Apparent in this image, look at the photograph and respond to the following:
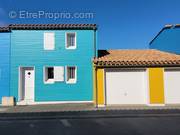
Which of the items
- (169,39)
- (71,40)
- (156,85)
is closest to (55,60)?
(71,40)

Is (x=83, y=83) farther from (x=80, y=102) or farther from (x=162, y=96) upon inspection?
(x=162, y=96)

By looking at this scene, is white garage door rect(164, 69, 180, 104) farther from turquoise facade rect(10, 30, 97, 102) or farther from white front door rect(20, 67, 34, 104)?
white front door rect(20, 67, 34, 104)

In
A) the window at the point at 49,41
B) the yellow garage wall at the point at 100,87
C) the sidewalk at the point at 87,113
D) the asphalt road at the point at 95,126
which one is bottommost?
the asphalt road at the point at 95,126

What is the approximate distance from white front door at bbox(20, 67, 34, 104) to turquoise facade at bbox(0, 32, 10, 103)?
104cm

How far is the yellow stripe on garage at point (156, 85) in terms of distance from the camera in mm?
15039

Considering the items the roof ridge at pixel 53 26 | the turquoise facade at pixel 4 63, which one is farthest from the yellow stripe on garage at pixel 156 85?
the turquoise facade at pixel 4 63

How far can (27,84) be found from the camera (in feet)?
56.5

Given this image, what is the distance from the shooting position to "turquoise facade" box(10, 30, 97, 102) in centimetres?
1698

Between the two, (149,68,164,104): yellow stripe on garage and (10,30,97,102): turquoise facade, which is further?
(10,30,97,102): turquoise facade

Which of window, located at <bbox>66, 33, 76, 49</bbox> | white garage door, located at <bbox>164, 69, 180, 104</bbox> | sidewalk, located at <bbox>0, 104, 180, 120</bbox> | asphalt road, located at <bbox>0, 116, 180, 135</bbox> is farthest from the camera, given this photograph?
window, located at <bbox>66, 33, 76, 49</bbox>

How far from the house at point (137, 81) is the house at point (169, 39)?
4.05 metres

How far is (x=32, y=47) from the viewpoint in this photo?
678 inches

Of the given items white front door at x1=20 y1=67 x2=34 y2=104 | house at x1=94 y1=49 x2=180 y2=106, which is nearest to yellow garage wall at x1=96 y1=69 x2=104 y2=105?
house at x1=94 y1=49 x2=180 y2=106

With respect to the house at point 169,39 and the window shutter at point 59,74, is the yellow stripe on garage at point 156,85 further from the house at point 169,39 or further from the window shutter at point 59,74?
the window shutter at point 59,74
